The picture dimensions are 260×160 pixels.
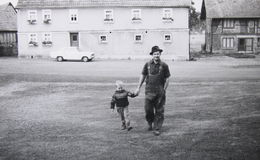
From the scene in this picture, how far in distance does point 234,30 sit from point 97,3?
1908cm

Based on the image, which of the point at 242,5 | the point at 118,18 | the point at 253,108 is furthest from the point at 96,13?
the point at 253,108

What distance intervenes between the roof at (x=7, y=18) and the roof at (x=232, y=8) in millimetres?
26466

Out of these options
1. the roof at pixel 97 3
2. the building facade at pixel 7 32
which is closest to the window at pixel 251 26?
the roof at pixel 97 3

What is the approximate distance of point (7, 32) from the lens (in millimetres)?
45062

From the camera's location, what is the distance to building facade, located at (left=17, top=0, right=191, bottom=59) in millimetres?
35625

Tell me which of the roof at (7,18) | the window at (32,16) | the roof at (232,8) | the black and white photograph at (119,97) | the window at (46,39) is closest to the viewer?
the black and white photograph at (119,97)

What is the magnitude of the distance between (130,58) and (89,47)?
466 centimetres

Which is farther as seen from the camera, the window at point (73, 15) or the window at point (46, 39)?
the window at point (46, 39)

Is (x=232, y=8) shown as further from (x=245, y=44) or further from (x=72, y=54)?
(x=72, y=54)

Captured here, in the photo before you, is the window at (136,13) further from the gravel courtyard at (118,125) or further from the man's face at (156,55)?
the man's face at (156,55)

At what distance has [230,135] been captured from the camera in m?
8.04

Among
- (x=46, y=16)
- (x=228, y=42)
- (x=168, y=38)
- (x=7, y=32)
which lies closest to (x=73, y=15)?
(x=46, y=16)

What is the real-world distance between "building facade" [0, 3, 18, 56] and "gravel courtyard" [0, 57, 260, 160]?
2737cm

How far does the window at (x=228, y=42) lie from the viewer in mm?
43875
